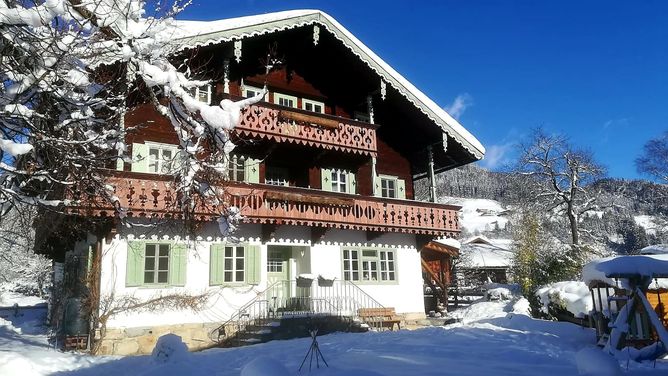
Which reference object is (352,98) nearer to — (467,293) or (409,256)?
(409,256)

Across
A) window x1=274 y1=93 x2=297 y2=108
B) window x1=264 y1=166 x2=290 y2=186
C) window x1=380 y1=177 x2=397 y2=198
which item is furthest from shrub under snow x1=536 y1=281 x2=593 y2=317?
window x1=274 y1=93 x2=297 y2=108

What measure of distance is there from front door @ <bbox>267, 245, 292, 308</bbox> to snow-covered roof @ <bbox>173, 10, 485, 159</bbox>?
7.62 meters

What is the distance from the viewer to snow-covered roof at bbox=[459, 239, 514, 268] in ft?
153

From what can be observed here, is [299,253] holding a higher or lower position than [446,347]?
higher

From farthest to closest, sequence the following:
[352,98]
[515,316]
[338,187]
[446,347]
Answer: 1. [352,98]
2. [338,187]
3. [515,316]
4. [446,347]

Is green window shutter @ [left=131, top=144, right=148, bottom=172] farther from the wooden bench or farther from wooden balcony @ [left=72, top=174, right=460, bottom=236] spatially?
the wooden bench

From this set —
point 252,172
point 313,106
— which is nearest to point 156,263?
point 252,172

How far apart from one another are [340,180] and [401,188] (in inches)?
125

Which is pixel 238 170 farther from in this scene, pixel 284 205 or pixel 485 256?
pixel 485 256

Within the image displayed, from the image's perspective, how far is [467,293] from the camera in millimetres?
39062

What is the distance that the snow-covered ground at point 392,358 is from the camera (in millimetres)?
8297

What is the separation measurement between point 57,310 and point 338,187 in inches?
464

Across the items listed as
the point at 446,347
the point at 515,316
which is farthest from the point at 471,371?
the point at 515,316

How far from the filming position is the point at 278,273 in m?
18.5
